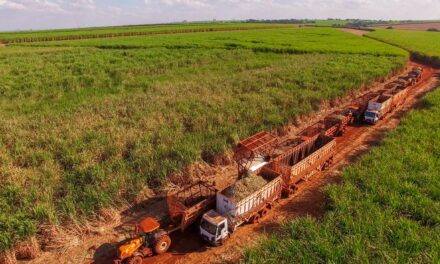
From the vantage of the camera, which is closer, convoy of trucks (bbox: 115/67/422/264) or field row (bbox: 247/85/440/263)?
field row (bbox: 247/85/440/263)

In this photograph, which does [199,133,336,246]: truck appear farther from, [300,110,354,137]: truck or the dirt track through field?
[300,110,354,137]: truck

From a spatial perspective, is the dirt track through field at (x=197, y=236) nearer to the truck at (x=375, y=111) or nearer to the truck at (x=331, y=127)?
the truck at (x=331, y=127)

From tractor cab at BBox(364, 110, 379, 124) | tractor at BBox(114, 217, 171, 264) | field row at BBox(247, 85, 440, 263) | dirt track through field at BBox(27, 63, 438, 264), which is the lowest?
dirt track through field at BBox(27, 63, 438, 264)

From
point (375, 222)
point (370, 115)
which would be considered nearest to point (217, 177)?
point (375, 222)

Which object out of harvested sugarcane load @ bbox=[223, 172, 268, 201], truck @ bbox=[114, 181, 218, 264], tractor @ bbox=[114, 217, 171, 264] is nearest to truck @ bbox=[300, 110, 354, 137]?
harvested sugarcane load @ bbox=[223, 172, 268, 201]

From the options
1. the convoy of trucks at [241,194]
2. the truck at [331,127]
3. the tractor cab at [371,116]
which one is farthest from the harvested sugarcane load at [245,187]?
the tractor cab at [371,116]

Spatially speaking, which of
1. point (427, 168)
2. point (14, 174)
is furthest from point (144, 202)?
point (427, 168)

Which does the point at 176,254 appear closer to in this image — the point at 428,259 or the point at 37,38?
the point at 428,259

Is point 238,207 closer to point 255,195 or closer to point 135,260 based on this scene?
point 255,195
